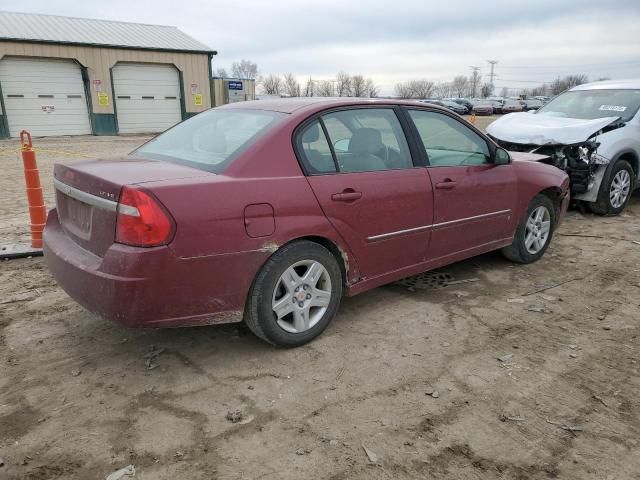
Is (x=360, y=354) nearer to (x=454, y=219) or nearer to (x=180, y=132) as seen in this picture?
(x=454, y=219)

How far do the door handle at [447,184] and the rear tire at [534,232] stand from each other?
48.3 inches

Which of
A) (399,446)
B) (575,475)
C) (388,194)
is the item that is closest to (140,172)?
(388,194)

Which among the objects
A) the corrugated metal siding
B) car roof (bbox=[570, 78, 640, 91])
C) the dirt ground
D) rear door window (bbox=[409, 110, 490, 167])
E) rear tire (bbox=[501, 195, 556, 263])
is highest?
the corrugated metal siding

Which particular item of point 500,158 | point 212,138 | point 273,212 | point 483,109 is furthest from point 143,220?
point 483,109

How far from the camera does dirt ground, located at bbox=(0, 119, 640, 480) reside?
2.42 meters

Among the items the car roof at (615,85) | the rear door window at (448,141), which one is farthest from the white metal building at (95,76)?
the rear door window at (448,141)

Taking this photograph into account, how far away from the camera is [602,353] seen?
346 cm

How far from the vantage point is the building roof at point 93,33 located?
69.7 feet

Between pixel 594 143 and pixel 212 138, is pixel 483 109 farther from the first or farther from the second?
pixel 212 138

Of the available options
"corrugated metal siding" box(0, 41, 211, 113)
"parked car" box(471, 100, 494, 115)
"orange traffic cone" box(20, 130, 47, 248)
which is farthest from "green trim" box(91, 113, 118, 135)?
"parked car" box(471, 100, 494, 115)

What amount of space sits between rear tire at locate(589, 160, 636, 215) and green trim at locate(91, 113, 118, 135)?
2121 centimetres

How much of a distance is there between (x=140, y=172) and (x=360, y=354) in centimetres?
178

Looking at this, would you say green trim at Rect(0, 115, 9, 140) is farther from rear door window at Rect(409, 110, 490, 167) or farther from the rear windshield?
rear door window at Rect(409, 110, 490, 167)

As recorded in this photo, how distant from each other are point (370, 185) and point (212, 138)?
1138mm
